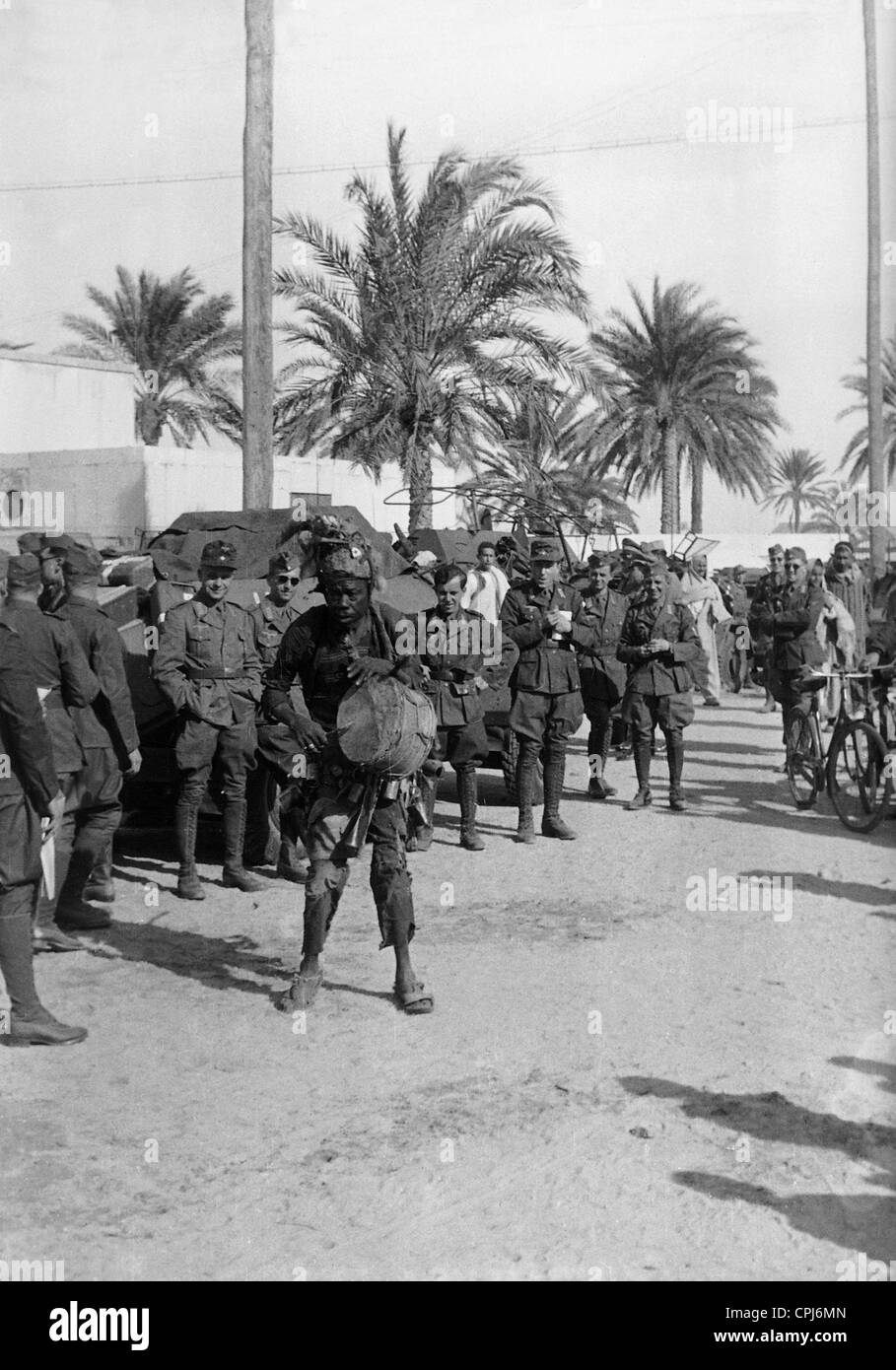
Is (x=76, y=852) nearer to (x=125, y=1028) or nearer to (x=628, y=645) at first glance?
(x=125, y=1028)

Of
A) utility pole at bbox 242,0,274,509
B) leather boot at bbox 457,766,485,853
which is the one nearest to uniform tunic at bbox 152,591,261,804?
leather boot at bbox 457,766,485,853

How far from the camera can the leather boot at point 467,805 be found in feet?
33.8

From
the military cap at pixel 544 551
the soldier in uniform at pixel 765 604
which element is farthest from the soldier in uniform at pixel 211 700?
the soldier in uniform at pixel 765 604

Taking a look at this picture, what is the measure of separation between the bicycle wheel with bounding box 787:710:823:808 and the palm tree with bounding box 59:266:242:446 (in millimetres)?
19612

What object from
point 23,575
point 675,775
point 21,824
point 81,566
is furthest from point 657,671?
point 21,824

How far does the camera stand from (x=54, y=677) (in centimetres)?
785

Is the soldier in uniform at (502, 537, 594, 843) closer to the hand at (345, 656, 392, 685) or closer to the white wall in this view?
the hand at (345, 656, 392, 685)

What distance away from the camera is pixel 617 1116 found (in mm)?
5320

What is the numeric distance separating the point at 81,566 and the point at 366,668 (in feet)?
7.38

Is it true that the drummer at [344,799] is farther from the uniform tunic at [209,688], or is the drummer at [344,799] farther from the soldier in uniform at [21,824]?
the uniform tunic at [209,688]

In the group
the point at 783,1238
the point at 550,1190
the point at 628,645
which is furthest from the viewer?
the point at 628,645

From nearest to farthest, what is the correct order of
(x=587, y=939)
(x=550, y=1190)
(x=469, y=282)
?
1. (x=550, y=1190)
2. (x=587, y=939)
3. (x=469, y=282)
